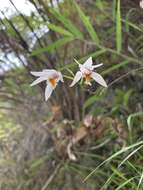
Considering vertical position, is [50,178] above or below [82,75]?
below

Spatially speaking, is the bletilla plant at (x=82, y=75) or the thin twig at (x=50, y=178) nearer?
the bletilla plant at (x=82, y=75)

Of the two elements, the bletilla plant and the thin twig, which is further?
the thin twig

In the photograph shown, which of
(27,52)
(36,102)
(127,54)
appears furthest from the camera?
(36,102)

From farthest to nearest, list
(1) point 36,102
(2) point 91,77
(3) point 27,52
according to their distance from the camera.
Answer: (1) point 36,102, (3) point 27,52, (2) point 91,77

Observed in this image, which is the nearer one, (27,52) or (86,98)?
(27,52)

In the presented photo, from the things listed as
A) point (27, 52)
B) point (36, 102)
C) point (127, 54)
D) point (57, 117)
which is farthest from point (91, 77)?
point (36, 102)

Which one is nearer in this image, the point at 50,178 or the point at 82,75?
the point at 82,75

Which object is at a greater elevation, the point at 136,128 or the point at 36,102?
the point at 36,102

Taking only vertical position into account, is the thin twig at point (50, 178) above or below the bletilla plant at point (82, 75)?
below

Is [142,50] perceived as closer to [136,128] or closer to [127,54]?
[127,54]

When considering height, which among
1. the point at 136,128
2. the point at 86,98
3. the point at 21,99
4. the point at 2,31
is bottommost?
the point at 136,128

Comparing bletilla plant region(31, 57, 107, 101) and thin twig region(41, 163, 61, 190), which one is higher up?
bletilla plant region(31, 57, 107, 101)
